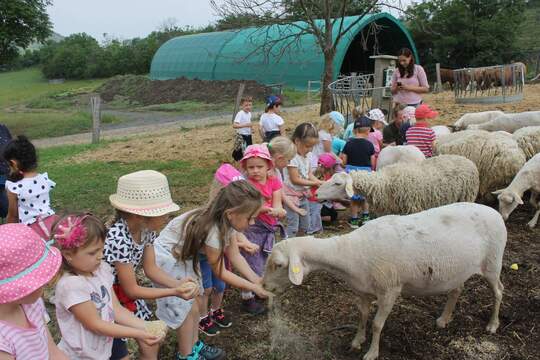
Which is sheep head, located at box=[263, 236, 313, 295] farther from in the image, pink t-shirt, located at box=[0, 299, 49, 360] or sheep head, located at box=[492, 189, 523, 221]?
sheep head, located at box=[492, 189, 523, 221]

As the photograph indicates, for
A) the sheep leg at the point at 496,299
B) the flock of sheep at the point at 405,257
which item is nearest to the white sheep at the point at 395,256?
the flock of sheep at the point at 405,257

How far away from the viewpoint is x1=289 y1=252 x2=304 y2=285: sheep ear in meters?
2.81

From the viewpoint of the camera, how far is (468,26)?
31.8 meters

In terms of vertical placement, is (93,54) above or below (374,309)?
above

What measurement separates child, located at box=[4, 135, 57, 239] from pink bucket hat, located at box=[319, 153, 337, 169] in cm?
330

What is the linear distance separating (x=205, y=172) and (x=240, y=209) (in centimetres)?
616

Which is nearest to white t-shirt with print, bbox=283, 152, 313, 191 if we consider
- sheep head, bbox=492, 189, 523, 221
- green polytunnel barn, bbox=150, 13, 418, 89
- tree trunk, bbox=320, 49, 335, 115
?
sheep head, bbox=492, 189, 523, 221

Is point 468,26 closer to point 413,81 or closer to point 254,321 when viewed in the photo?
point 413,81

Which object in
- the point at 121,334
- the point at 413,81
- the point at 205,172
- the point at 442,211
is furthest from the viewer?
the point at 205,172

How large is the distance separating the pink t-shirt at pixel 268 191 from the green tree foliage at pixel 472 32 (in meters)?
29.3

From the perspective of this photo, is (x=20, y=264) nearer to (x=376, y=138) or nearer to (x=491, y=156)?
(x=491, y=156)

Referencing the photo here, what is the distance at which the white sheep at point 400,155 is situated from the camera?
5566 mm

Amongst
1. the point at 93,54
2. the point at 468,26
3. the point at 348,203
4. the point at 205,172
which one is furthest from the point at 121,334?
the point at 93,54

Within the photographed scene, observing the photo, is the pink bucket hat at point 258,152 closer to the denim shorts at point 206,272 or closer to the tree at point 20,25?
the denim shorts at point 206,272
